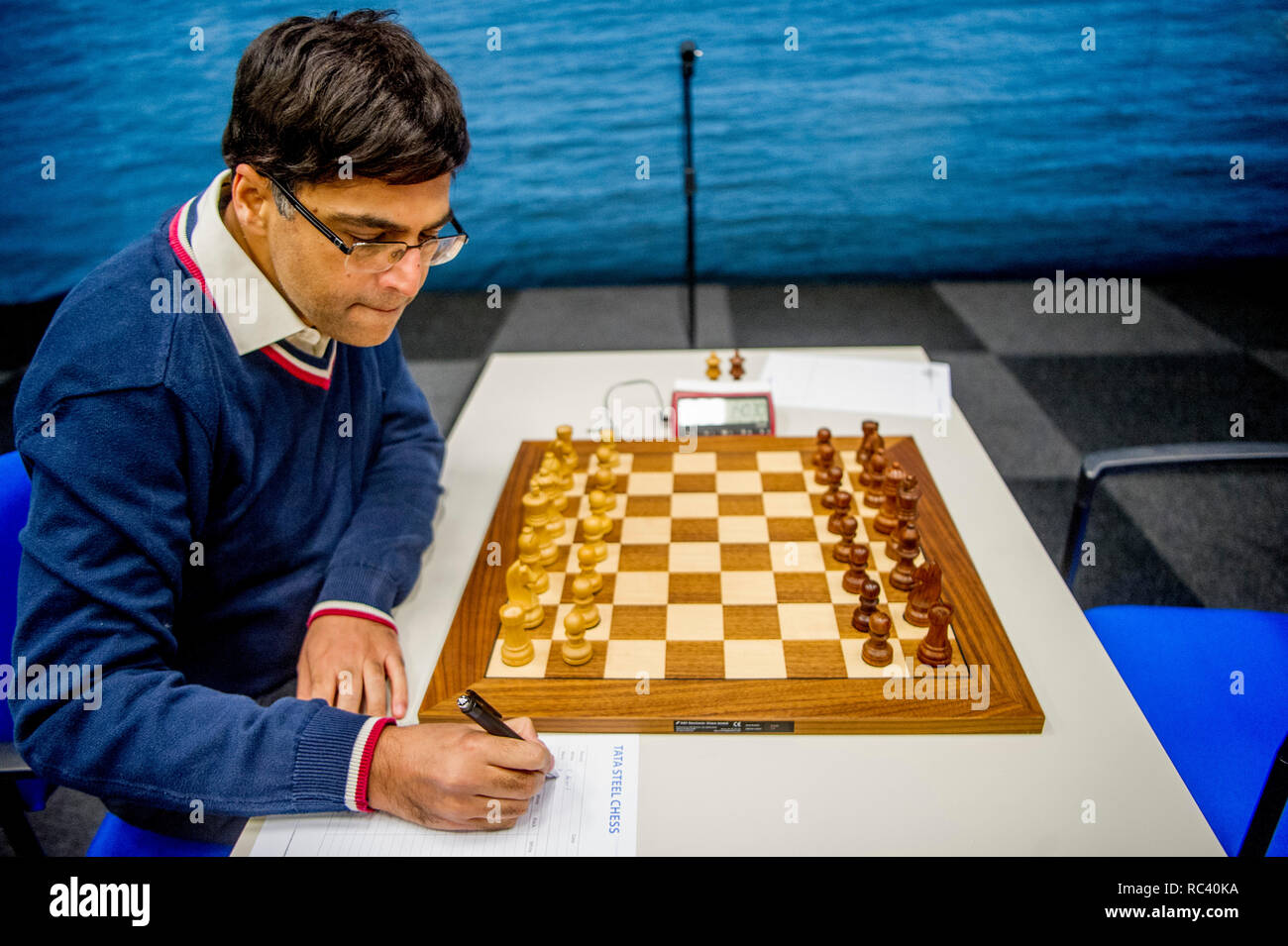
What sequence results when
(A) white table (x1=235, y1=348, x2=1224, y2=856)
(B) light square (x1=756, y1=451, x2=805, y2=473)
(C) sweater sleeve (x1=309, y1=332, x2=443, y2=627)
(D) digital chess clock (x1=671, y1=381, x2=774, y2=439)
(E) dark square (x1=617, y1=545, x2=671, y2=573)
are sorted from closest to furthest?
(A) white table (x1=235, y1=348, x2=1224, y2=856) < (C) sweater sleeve (x1=309, y1=332, x2=443, y2=627) < (E) dark square (x1=617, y1=545, x2=671, y2=573) < (B) light square (x1=756, y1=451, x2=805, y2=473) < (D) digital chess clock (x1=671, y1=381, x2=774, y2=439)

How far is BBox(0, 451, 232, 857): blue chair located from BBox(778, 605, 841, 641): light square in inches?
31.4

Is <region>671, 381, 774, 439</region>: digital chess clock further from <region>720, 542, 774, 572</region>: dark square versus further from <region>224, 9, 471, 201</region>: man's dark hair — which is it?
<region>224, 9, 471, 201</region>: man's dark hair

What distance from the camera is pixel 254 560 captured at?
4.13 ft

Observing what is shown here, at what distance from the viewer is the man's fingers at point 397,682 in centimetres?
110

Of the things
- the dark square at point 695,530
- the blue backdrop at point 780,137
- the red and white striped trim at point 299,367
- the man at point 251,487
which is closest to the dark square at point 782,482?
the dark square at point 695,530

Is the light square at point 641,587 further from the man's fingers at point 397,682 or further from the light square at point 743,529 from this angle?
the man's fingers at point 397,682

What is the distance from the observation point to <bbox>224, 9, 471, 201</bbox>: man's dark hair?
100 cm

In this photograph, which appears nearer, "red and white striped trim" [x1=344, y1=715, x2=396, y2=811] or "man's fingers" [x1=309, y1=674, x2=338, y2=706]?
"red and white striped trim" [x1=344, y1=715, x2=396, y2=811]

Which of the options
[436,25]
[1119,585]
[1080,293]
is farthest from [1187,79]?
[436,25]

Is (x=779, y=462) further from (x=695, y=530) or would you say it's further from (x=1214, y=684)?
(x=1214, y=684)

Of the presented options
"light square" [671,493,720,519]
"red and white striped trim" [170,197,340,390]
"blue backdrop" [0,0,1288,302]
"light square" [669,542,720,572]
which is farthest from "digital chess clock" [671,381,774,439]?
"blue backdrop" [0,0,1288,302]

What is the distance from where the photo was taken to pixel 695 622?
121 centimetres

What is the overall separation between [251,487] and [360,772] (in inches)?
18.7

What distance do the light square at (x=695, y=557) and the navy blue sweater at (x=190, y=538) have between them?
0.40m
